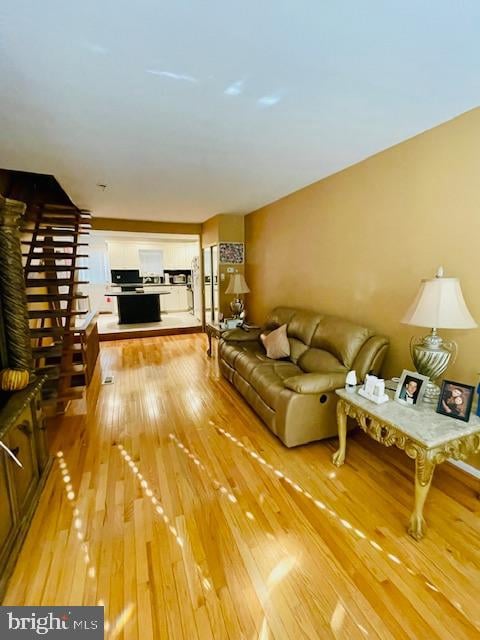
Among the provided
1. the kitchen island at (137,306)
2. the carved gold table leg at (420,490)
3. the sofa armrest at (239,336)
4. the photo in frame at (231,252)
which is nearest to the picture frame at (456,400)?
the carved gold table leg at (420,490)

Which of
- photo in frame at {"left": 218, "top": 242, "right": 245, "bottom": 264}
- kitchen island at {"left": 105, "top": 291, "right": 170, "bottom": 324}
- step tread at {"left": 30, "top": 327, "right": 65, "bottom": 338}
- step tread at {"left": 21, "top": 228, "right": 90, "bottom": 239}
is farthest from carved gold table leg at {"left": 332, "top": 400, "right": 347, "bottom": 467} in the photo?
kitchen island at {"left": 105, "top": 291, "right": 170, "bottom": 324}

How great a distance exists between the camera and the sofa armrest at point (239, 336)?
3.81m

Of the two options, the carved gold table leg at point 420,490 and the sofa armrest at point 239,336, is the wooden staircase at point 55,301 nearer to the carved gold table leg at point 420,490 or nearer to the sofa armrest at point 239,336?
the sofa armrest at point 239,336

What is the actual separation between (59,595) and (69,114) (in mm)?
2658

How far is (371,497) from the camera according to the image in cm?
181

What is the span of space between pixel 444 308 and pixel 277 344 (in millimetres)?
1773

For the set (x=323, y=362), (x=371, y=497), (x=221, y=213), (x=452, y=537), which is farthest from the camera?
(x=221, y=213)

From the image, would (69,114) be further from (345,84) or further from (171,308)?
(171,308)

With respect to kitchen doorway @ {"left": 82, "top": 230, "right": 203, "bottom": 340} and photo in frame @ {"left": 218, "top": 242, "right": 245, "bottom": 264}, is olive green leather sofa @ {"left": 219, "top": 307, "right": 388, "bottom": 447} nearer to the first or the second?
photo in frame @ {"left": 218, "top": 242, "right": 245, "bottom": 264}

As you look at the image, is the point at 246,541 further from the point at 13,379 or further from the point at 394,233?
the point at 394,233

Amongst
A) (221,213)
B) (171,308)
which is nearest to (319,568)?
(221,213)

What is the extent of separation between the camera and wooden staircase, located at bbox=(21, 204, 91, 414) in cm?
289

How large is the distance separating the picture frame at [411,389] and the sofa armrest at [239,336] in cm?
218

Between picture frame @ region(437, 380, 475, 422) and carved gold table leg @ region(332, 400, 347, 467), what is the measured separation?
0.57 metres
